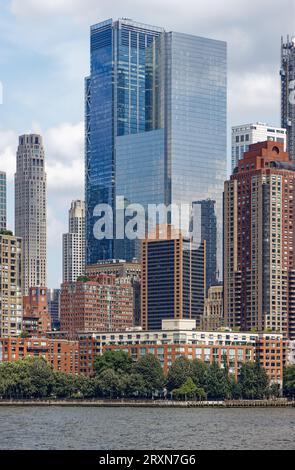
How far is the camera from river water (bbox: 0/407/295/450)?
133 meters

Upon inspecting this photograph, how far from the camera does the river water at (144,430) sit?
132875 millimetres

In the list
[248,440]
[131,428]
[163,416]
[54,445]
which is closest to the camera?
[54,445]

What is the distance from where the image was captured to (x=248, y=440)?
139625 mm

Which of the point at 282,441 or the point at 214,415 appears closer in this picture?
the point at 282,441

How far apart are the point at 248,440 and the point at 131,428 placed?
2169 centimetres

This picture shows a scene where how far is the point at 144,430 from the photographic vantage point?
506 ft

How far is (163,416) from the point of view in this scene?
189m
